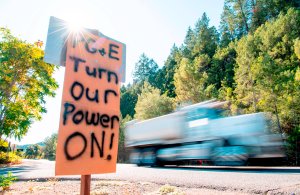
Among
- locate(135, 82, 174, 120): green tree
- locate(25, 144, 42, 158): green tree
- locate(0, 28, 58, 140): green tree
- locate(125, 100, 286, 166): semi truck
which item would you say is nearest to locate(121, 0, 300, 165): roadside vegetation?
locate(135, 82, 174, 120): green tree

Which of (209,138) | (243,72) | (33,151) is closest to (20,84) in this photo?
(209,138)

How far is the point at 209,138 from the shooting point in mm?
10500

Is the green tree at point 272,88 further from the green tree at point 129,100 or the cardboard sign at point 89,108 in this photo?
the green tree at point 129,100

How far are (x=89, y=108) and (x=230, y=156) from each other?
8.77 meters

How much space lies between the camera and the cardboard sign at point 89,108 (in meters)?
2.09

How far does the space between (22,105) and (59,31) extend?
1620 centimetres

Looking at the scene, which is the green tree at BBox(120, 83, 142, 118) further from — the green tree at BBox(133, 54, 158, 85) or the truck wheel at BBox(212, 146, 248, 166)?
the truck wheel at BBox(212, 146, 248, 166)

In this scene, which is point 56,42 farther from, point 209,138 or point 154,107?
point 154,107

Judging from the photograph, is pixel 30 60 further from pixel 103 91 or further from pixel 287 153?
pixel 287 153

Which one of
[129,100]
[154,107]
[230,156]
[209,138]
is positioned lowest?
[230,156]

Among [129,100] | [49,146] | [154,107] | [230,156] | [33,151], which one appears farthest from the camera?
[33,151]

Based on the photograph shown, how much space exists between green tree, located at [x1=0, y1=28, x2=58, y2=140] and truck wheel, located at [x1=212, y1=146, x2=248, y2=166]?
13.1 m

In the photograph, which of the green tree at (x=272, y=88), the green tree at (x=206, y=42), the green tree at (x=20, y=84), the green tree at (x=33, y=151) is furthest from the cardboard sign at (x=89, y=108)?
the green tree at (x=33, y=151)

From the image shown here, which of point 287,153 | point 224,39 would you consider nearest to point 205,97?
point 287,153
